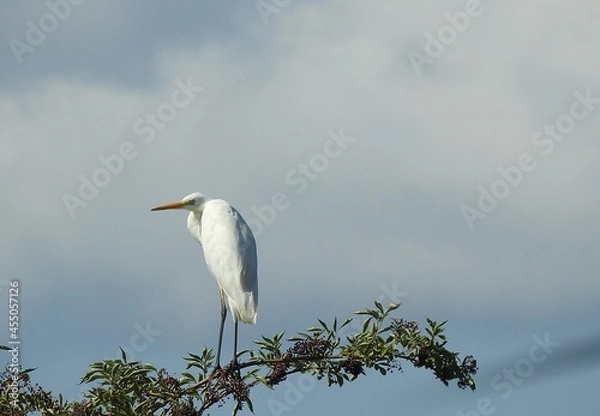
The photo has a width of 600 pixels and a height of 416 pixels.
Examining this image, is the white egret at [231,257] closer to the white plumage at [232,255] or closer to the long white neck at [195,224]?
the white plumage at [232,255]

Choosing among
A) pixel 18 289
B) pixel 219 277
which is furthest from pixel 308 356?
pixel 219 277

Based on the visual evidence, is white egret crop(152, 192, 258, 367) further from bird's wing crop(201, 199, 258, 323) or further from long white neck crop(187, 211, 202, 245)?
long white neck crop(187, 211, 202, 245)

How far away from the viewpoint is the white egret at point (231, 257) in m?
9.19

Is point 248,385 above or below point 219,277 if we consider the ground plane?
below

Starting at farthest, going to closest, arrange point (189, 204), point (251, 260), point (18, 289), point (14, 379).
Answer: point (189, 204)
point (251, 260)
point (18, 289)
point (14, 379)

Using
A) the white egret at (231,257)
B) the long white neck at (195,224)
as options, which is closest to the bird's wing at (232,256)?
the white egret at (231,257)

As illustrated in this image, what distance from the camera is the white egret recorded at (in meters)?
9.19

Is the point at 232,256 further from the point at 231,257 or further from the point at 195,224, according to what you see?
the point at 195,224

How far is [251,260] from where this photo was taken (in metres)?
9.41

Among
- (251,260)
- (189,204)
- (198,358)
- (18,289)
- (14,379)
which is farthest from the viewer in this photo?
(189,204)

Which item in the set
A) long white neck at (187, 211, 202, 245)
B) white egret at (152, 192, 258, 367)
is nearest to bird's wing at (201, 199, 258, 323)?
white egret at (152, 192, 258, 367)

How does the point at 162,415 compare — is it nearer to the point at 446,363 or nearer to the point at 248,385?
the point at 248,385

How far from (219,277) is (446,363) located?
3.71 m

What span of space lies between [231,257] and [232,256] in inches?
0.6
